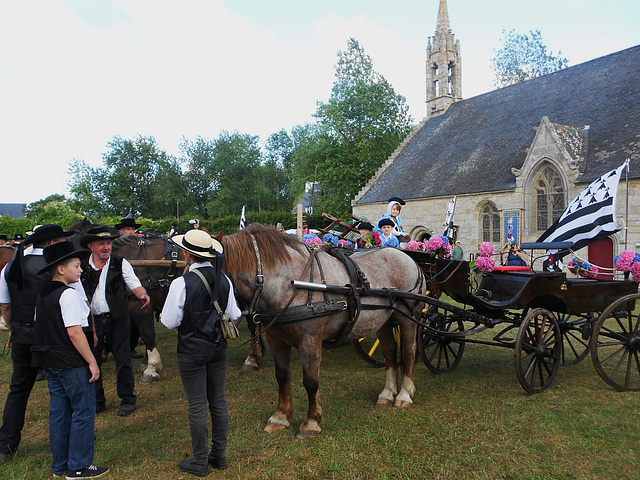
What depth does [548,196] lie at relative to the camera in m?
17.3

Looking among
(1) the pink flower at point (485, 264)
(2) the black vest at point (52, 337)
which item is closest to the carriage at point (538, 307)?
(1) the pink flower at point (485, 264)

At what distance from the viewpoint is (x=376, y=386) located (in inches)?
218

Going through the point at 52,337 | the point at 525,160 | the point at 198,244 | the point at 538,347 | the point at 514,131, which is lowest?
the point at 538,347

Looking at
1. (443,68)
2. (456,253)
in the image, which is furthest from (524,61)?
(456,253)

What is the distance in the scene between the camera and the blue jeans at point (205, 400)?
10.8 feet

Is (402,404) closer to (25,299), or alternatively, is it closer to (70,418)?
(70,418)

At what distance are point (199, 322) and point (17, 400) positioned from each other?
6.72 feet

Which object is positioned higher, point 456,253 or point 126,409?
point 456,253

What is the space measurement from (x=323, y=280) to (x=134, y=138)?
59.3 meters

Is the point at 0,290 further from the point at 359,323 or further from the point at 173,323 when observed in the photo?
the point at 359,323

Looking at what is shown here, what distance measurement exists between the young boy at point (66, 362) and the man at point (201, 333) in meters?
0.68

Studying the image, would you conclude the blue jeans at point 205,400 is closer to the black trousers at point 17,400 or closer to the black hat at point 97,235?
the black trousers at point 17,400

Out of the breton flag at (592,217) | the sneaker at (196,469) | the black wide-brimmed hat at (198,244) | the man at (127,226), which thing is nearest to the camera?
the black wide-brimmed hat at (198,244)

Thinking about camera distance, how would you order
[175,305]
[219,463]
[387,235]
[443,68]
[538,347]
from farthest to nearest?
1. [443,68]
2. [387,235]
3. [538,347]
4. [219,463]
5. [175,305]
